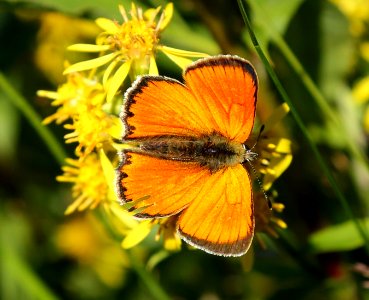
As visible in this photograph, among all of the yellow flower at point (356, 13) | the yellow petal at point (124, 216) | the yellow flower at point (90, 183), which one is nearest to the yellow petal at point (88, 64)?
the yellow flower at point (90, 183)

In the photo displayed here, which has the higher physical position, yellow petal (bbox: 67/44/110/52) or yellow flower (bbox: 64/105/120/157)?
yellow petal (bbox: 67/44/110/52)

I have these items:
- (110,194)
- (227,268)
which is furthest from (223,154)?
(227,268)

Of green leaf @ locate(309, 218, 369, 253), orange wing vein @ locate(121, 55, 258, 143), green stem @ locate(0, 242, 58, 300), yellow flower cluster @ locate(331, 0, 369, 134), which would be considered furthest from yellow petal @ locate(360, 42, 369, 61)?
green stem @ locate(0, 242, 58, 300)

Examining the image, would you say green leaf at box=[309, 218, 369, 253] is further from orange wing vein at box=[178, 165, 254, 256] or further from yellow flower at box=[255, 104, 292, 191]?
orange wing vein at box=[178, 165, 254, 256]

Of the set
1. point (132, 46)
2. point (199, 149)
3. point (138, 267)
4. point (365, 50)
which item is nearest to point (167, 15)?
point (132, 46)

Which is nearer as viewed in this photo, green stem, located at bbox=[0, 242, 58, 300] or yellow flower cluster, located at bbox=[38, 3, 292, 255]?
yellow flower cluster, located at bbox=[38, 3, 292, 255]

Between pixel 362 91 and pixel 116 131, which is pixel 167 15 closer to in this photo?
pixel 116 131
